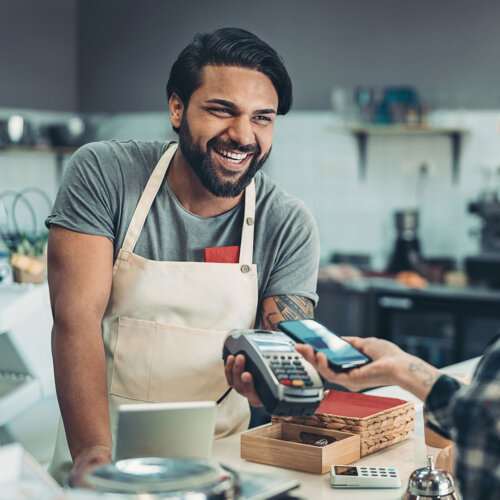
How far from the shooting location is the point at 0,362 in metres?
2.96

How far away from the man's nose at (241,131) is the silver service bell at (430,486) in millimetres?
843

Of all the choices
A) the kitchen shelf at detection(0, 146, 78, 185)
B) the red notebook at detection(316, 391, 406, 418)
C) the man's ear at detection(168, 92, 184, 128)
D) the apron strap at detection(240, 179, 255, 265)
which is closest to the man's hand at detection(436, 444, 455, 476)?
the red notebook at detection(316, 391, 406, 418)

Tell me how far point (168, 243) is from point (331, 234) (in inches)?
156

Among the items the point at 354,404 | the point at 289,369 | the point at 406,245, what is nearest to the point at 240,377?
the point at 289,369

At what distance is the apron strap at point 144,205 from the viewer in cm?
188

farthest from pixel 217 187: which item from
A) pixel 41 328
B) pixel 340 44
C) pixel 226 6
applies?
pixel 226 6

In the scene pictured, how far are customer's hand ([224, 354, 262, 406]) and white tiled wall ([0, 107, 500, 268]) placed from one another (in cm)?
408

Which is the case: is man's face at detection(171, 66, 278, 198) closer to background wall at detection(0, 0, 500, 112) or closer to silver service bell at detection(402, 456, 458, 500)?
silver service bell at detection(402, 456, 458, 500)

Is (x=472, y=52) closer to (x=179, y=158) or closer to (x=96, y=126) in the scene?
(x=96, y=126)

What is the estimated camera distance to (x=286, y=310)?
191 centimetres

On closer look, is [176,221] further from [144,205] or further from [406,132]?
[406,132]

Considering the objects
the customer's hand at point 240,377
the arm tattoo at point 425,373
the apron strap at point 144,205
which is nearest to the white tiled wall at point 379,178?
the apron strap at point 144,205

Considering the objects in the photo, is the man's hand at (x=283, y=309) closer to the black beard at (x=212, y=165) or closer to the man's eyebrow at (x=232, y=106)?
the black beard at (x=212, y=165)

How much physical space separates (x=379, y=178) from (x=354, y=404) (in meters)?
4.00
